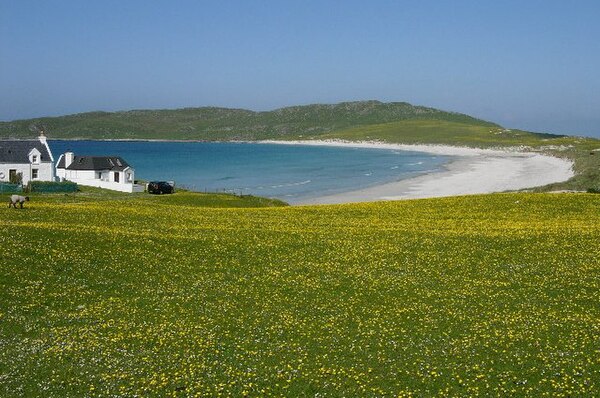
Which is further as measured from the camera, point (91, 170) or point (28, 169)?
point (91, 170)

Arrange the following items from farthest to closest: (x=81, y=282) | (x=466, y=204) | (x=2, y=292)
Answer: (x=466, y=204) < (x=81, y=282) < (x=2, y=292)

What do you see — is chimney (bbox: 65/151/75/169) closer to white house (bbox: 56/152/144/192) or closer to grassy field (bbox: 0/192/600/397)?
white house (bbox: 56/152/144/192)

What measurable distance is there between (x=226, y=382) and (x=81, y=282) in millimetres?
14234

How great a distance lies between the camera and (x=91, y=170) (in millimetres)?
101562

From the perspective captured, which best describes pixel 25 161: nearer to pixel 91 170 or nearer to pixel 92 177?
pixel 91 170

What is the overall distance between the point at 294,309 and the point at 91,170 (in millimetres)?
84823

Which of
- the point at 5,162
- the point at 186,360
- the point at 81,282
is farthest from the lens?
the point at 5,162

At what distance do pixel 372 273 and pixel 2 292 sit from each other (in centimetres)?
1910

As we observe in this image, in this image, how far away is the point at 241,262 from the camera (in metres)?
34.5

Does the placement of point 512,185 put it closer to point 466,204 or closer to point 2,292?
point 466,204

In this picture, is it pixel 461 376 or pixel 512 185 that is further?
pixel 512 185

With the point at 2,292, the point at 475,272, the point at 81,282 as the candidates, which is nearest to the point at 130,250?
the point at 81,282

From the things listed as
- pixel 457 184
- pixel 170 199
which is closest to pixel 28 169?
pixel 170 199

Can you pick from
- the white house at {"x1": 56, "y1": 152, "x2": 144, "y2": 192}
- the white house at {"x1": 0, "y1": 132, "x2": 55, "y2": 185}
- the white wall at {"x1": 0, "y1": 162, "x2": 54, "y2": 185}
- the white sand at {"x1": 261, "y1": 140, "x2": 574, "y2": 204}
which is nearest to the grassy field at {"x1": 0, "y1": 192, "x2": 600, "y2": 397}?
the white wall at {"x1": 0, "y1": 162, "x2": 54, "y2": 185}
